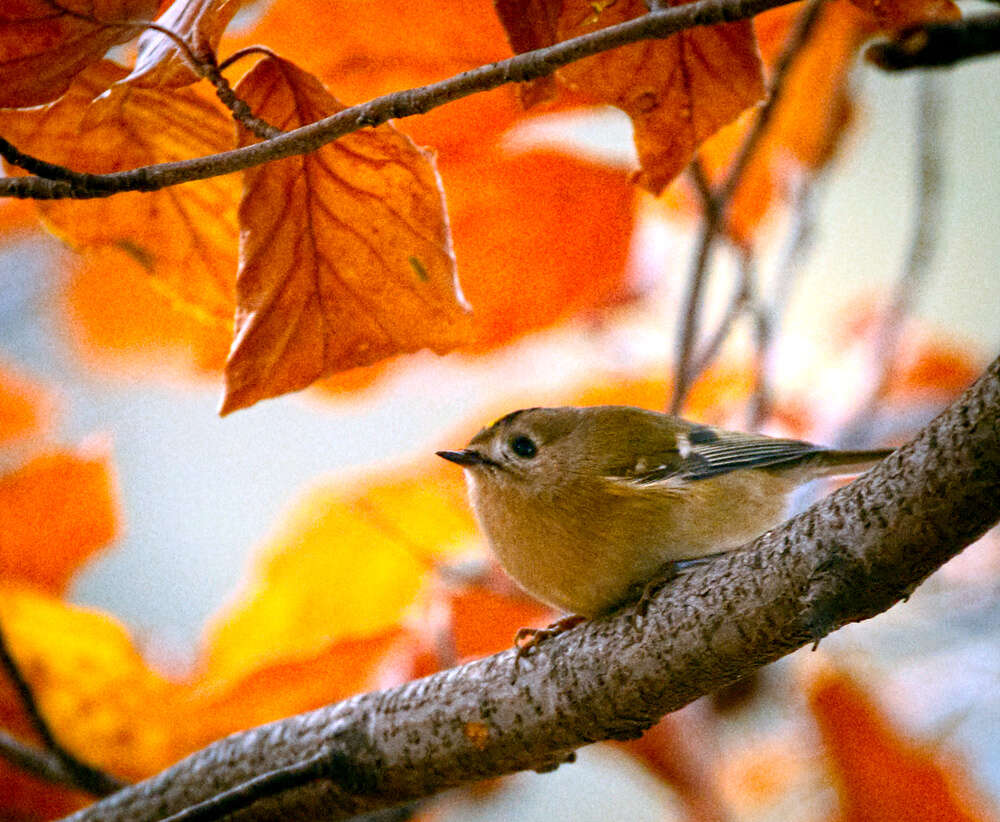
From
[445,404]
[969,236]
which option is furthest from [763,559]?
[969,236]

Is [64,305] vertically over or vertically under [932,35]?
under

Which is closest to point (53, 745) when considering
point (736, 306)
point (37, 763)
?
point (37, 763)

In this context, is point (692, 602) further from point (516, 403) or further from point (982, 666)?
point (982, 666)

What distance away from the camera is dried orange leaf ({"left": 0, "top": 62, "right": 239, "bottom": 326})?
26.5 inches

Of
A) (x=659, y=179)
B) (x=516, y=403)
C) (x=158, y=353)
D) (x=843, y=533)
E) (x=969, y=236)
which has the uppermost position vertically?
(x=659, y=179)

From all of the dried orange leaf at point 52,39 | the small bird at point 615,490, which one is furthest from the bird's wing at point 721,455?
the dried orange leaf at point 52,39

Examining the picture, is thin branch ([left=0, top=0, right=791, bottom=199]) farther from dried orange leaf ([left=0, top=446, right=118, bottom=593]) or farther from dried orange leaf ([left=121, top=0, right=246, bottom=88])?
dried orange leaf ([left=0, top=446, right=118, bottom=593])

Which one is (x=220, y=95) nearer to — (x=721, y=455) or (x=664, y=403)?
(x=721, y=455)

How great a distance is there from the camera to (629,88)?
64 cm

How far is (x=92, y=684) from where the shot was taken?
0.96m

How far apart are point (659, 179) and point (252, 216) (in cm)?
26

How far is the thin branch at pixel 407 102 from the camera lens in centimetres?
49

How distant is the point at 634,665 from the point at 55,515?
70 centimetres

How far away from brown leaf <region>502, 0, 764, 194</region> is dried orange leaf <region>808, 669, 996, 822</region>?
0.69m
